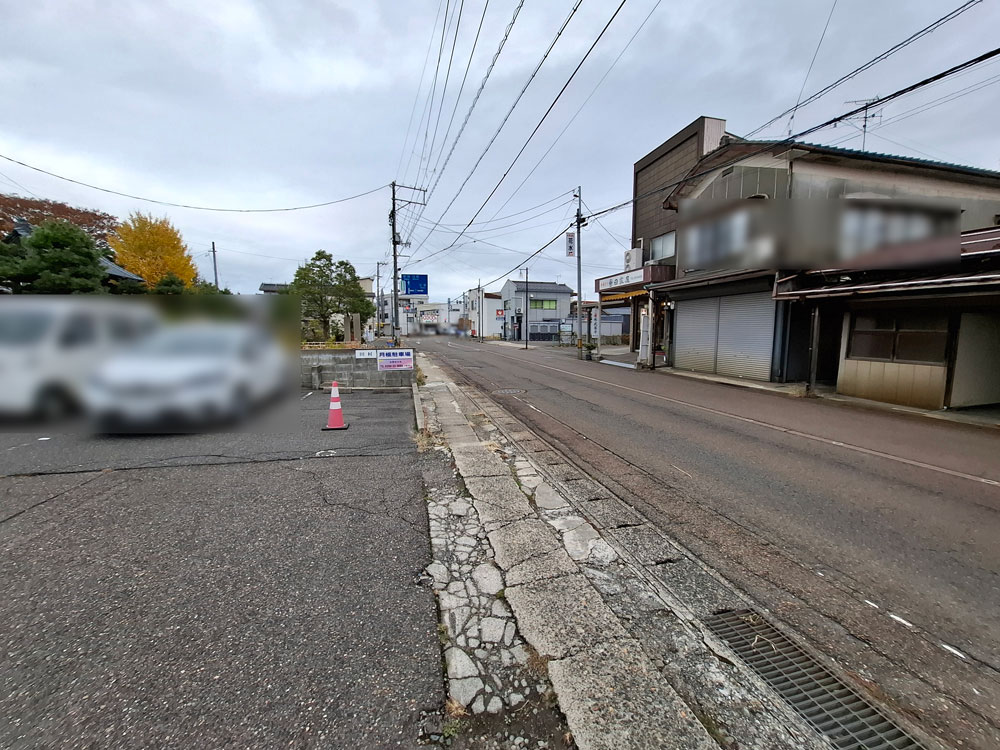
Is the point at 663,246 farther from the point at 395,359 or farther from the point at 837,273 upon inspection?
the point at 395,359

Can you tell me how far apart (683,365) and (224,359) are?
1703 centimetres

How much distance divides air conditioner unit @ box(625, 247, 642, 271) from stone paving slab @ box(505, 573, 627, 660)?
24.0 m

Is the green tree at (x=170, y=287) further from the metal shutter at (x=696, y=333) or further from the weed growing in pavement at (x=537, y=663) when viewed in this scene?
the metal shutter at (x=696, y=333)

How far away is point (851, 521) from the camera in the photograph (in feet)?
12.3

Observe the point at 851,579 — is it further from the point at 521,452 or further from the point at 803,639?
the point at 521,452

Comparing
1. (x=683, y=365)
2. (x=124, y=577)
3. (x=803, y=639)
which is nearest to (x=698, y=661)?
(x=803, y=639)

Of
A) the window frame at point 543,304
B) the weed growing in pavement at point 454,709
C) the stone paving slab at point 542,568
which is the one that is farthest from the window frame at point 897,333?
the window frame at point 543,304

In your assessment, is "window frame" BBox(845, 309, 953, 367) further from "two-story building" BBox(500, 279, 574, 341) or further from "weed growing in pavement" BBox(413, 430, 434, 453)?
"two-story building" BBox(500, 279, 574, 341)

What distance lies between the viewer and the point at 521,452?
5.80 metres

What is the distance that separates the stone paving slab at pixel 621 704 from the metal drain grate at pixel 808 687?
0.56m

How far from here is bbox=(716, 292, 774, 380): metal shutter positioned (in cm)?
1299

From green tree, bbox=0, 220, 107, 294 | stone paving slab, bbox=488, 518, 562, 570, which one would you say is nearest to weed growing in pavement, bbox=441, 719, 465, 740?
stone paving slab, bbox=488, 518, 562, 570

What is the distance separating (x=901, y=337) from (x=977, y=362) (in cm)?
135

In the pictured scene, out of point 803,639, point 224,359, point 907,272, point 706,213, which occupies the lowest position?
point 803,639
